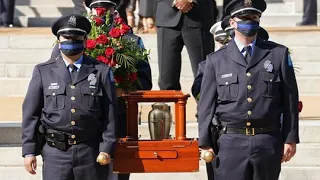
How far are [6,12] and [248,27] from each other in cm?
1125

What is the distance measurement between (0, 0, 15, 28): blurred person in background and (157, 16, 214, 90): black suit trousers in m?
8.04

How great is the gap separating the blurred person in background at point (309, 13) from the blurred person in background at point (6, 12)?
5217 millimetres

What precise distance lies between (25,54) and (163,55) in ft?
13.9

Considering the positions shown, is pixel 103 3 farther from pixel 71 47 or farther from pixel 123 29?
pixel 71 47

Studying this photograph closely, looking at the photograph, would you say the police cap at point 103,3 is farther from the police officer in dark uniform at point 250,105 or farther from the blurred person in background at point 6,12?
the blurred person in background at point 6,12

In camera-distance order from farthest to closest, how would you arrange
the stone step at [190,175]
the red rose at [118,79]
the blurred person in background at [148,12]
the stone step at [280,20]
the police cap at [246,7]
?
the stone step at [280,20]
the blurred person in background at [148,12]
the stone step at [190,175]
the red rose at [118,79]
the police cap at [246,7]

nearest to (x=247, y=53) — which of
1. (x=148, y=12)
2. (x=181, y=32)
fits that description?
(x=181, y=32)

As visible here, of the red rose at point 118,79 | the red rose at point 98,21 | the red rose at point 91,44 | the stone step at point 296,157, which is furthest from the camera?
the stone step at point 296,157

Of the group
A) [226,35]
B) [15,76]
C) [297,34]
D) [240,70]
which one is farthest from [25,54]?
[240,70]

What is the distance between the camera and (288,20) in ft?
59.9

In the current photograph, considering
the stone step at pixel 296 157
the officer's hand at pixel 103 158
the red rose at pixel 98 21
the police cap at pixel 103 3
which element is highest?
the police cap at pixel 103 3

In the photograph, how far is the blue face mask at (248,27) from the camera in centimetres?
709

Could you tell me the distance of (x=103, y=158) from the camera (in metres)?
7.09

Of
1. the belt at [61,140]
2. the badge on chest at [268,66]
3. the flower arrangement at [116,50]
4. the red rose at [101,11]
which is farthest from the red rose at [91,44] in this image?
the badge on chest at [268,66]
